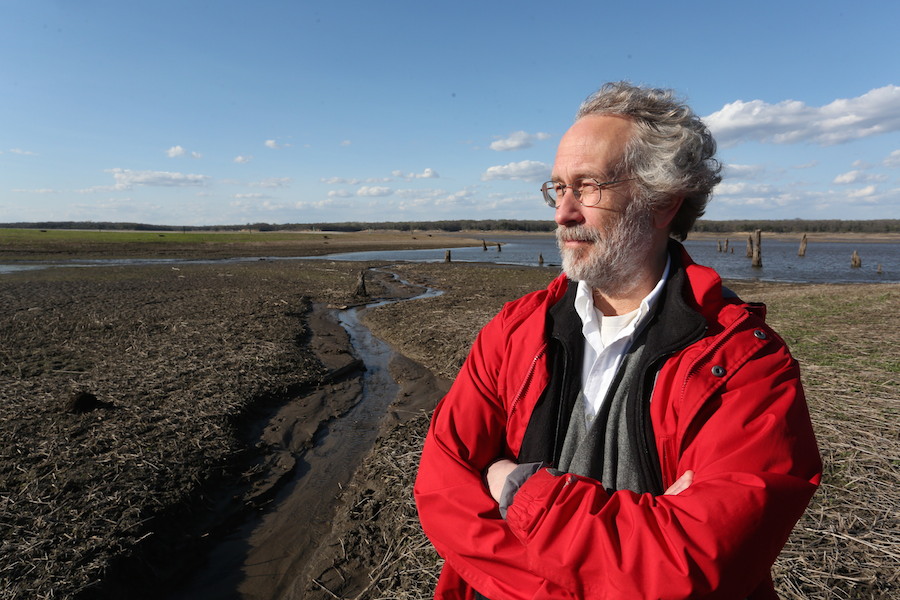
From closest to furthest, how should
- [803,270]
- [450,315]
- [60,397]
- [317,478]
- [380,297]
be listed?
[317,478] → [60,397] → [450,315] → [380,297] → [803,270]

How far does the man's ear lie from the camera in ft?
6.55

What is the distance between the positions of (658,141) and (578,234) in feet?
1.43

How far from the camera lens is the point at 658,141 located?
1.89 m

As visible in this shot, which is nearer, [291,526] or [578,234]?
[578,234]

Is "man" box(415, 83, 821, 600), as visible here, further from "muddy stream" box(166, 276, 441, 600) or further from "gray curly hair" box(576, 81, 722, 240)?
"muddy stream" box(166, 276, 441, 600)

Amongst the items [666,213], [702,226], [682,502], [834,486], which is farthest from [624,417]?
[702,226]

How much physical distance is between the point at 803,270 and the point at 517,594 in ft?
140

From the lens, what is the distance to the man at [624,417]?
4.46 feet

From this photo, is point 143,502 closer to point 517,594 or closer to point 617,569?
point 517,594

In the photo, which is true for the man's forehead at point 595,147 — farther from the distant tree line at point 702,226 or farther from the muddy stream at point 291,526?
the distant tree line at point 702,226

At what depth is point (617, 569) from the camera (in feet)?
4.45

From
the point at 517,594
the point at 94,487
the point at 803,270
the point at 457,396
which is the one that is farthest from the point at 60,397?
the point at 803,270

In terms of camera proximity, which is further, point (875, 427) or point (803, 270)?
point (803, 270)

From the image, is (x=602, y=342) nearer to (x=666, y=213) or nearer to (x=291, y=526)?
(x=666, y=213)
